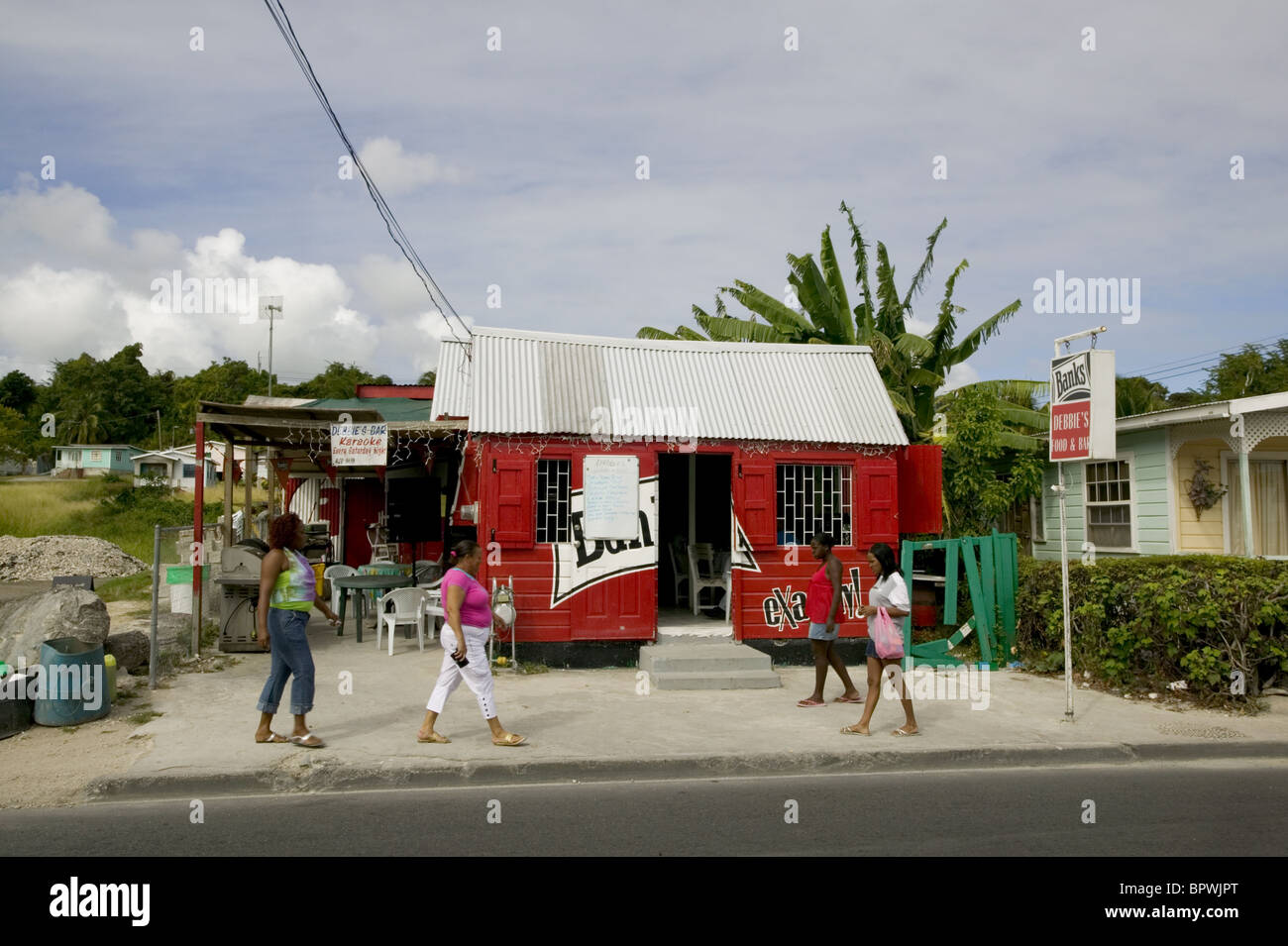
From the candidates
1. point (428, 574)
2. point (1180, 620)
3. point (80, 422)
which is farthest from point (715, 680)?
point (80, 422)

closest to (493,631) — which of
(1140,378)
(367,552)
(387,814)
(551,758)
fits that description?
(551,758)

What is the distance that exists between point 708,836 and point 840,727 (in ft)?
9.64

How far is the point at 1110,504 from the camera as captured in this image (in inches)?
617

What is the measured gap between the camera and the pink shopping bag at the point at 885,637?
7754mm

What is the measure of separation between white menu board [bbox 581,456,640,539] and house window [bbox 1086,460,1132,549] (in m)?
9.23

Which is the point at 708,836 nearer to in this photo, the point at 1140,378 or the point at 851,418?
the point at 851,418

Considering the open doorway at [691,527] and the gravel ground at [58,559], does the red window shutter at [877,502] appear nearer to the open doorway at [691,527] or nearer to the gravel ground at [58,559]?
the open doorway at [691,527]

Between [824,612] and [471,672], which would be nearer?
[471,672]

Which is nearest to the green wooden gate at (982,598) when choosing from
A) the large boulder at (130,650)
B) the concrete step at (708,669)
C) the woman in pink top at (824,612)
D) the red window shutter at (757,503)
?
the red window shutter at (757,503)

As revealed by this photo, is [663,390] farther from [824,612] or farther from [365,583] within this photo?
[365,583]

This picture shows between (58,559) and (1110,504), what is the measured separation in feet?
81.9

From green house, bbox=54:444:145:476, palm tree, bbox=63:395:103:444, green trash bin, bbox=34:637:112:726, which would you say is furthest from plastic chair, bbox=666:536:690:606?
palm tree, bbox=63:395:103:444

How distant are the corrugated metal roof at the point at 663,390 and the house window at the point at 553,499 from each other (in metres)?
0.48

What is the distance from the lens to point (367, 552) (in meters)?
19.2
